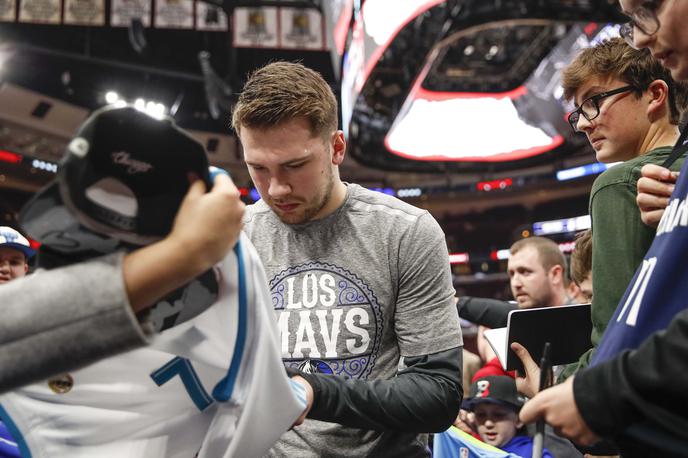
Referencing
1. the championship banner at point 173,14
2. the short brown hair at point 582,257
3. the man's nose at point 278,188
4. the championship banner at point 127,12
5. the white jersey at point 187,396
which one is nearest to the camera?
the white jersey at point 187,396

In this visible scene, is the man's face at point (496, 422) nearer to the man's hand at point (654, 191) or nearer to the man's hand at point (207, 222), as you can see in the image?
the man's hand at point (654, 191)

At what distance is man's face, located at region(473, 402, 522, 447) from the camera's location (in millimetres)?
3861

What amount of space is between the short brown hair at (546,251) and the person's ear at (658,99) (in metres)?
2.37

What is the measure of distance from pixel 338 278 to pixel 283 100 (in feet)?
1.74

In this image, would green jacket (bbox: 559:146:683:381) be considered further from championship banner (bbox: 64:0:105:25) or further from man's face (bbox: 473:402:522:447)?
championship banner (bbox: 64:0:105:25)

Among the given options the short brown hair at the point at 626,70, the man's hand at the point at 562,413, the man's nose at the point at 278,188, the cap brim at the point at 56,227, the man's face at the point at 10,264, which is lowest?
the man's face at the point at 10,264

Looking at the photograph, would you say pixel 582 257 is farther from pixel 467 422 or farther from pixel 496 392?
pixel 467 422

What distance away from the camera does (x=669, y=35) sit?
129 cm

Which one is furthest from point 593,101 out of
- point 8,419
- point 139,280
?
point 8,419

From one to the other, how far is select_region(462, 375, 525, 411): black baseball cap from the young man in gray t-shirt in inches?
82.1

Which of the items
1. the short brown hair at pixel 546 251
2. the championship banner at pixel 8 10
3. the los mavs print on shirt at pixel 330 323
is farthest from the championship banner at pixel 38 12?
the los mavs print on shirt at pixel 330 323

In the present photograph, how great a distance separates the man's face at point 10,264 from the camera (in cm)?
344

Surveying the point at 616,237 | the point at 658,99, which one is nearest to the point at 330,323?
the point at 616,237

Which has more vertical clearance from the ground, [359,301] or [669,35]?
[669,35]
